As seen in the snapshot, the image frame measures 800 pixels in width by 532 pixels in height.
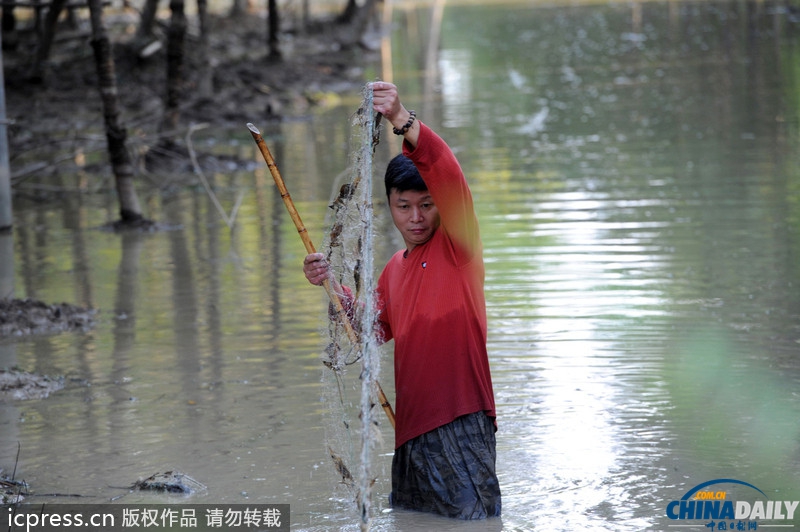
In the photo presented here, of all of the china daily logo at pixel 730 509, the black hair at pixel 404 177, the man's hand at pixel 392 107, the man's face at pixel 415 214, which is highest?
the man's hand at pixel 392 107

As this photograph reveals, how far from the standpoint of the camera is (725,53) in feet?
79.3

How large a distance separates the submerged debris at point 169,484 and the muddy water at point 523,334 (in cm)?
7

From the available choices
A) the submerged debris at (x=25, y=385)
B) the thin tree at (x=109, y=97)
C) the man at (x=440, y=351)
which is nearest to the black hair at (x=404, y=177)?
the man at (x=440, y=351)

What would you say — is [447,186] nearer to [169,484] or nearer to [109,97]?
[169,484]

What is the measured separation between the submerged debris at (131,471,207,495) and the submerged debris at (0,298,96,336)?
2824mm

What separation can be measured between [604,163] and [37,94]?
1219 cm

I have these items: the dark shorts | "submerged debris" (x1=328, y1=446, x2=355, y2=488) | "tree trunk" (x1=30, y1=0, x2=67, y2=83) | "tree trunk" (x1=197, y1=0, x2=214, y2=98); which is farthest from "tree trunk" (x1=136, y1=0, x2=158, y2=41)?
the dark shorts

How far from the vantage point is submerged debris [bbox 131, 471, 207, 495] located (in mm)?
4613

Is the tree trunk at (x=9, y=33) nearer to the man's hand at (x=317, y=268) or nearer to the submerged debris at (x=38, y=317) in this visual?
the submerged debris at (x=38, y=317)

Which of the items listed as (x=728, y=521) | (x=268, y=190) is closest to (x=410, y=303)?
(x=728, y=521)

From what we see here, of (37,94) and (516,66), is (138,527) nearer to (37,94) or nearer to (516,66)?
(37,94)

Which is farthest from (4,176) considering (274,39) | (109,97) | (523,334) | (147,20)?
(274,39)

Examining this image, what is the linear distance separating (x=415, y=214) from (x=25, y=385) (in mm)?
3256

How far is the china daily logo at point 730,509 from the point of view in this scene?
412cm
